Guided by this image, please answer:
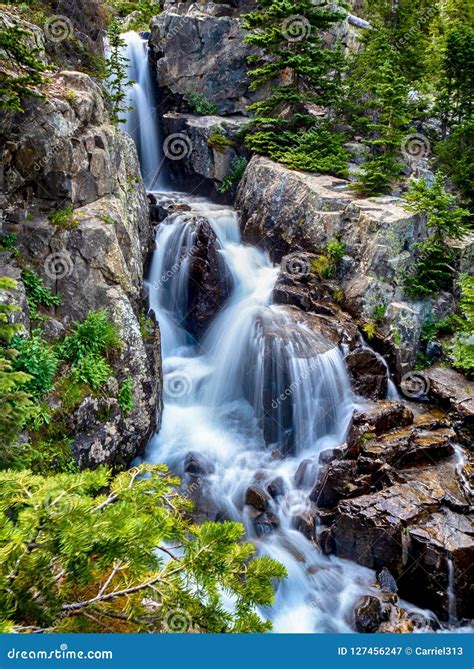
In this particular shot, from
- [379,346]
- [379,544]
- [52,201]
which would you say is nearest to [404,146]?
[379,346]

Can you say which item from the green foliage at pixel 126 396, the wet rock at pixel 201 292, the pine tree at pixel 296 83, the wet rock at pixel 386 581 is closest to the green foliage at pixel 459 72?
the pine tree at pixel 296 83

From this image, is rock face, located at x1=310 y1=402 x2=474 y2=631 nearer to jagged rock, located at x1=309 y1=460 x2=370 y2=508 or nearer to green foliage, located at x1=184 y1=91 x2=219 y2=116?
jagged rock, located at x1=309 y1=460 x2=370 y2=508

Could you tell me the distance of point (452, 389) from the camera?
11398 mm

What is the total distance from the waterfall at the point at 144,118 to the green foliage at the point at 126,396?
13.4 metres

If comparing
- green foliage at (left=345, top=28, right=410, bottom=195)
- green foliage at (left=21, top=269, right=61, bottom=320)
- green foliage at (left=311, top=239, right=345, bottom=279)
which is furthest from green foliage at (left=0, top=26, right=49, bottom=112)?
green foliage at (left=345, top=28, right=410, bottom=195)

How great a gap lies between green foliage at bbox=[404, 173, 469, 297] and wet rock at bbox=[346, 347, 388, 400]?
2.73 metres

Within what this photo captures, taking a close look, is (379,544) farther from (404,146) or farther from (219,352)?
(404,146)

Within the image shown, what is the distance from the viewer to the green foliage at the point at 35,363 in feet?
24.3

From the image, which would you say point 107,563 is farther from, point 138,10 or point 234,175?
point 138,10

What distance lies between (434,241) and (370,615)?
33.6 ft

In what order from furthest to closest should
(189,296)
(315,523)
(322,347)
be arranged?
(189,296) → (322,347) → (315,523)

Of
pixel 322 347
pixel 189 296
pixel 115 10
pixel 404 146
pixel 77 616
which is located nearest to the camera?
pixel 77 616

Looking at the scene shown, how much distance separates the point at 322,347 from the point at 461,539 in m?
5.35

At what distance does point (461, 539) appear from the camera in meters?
7.86
